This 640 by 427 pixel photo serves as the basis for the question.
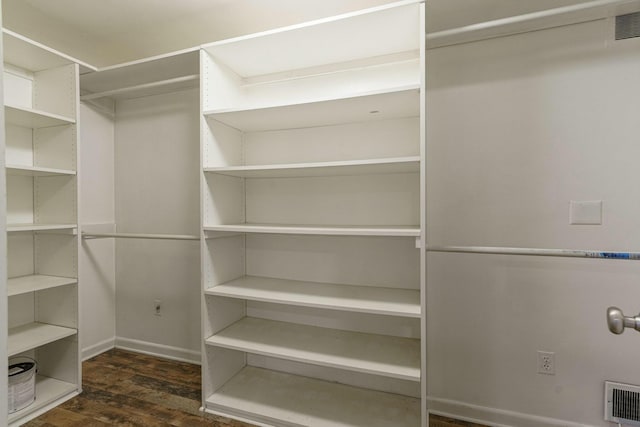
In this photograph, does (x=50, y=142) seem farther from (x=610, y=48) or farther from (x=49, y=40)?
(x=610, y=48)

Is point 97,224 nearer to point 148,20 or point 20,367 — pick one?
point 20,367

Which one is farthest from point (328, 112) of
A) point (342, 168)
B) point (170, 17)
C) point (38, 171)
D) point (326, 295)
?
point (38, 171)

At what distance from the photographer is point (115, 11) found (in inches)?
77.0

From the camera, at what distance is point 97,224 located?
2.60 m

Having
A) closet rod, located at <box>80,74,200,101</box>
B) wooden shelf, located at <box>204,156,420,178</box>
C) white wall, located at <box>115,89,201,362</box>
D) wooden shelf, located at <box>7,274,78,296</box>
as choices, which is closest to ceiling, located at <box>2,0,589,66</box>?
closet rod, located at <box>80,74,200,101</box>

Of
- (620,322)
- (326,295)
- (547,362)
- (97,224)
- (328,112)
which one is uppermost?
(328,112)

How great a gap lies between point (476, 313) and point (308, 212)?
1.19 meters

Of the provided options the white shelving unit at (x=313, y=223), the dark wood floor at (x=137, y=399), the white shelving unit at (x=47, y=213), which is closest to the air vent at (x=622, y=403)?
the dark wood floor at (x=137, y=399)

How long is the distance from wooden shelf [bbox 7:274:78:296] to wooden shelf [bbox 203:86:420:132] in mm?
1429

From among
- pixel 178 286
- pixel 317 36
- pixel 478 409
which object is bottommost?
pixel 478 409

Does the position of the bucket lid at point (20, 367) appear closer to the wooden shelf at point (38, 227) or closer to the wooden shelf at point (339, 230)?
the wooden shelf at point (38, 227)

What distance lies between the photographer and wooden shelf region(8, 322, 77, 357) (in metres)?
1.85

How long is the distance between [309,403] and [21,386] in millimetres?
1683

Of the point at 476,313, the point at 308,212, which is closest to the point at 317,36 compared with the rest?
the point at 308,212
